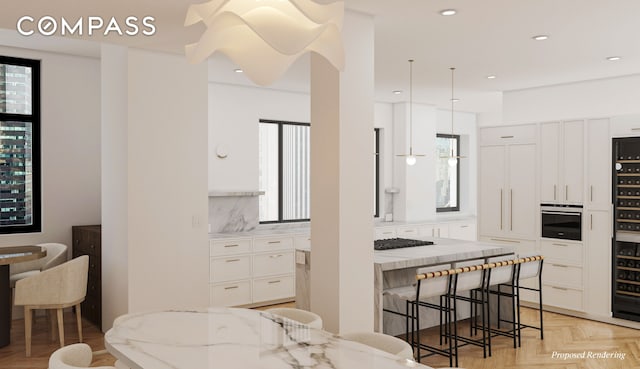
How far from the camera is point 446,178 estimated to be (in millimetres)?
9883

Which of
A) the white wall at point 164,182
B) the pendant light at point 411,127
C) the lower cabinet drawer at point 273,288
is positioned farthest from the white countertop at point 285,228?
the white wall at point 164,182

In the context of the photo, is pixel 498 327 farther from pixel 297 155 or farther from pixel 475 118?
pixel 475 118

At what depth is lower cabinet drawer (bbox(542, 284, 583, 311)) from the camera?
236 inches

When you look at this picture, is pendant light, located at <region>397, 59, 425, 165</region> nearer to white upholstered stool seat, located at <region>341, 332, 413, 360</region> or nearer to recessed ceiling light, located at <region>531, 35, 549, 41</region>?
recessed ceiling light, located at <region>531, 35, 549, 41</region>

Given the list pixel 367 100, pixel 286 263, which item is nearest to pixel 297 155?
pixel 286 263

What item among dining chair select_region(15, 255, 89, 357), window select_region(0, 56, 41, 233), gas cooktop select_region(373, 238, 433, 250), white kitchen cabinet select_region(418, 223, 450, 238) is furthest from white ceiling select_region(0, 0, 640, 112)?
white kitchen cabinet select_region(418, 223, 450, 238)

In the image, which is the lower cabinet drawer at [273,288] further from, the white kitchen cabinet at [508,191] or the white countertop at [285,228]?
the white kitchen cabinet at [508,191]

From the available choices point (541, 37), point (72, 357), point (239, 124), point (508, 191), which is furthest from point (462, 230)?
point (72, 357)

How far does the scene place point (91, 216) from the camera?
244 inches

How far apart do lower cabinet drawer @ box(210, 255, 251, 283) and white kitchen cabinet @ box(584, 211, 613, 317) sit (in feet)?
12.1

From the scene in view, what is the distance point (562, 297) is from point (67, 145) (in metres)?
5.62

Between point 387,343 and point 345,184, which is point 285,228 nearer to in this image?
point 345,184

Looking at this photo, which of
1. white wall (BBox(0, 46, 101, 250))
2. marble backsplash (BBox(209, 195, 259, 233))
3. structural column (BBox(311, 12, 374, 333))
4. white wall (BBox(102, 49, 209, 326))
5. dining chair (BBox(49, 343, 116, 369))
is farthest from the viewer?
marble backsplash (BBox(209, 195, 259, 233))

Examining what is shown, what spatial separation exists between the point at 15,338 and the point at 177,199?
197 centimetres
